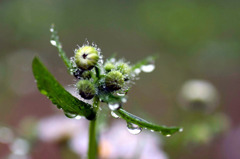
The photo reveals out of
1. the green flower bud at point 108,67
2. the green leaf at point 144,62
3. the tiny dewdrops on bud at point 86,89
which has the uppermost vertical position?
the green leaf at point 144,62

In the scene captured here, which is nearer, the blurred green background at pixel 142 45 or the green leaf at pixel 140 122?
the green leaf at pixel 140 122

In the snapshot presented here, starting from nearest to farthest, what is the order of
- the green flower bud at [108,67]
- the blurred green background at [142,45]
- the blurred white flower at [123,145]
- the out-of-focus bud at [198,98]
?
the green flower bud at [108,67] < the blurred white flower at [123,145] < the out-of-focus bud at [198,98] < the blurred green background at [142,45]

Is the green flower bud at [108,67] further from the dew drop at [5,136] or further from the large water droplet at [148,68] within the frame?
the dew drop at [5,136]

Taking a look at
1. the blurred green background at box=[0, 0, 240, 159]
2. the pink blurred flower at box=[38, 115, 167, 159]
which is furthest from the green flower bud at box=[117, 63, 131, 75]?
the blurred green background at box=[0, 0, 240, 159]

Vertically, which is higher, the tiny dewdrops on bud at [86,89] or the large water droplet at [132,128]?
the tiny dewdrops on bud at [86,89]

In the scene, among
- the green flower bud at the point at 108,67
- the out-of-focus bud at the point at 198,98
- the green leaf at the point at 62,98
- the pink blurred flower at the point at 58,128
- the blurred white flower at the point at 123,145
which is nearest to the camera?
the green leaf at the point at 62,98

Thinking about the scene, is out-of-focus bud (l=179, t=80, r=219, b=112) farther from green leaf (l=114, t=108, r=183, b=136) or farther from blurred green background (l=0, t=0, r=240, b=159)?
green leaf (l=114, t=108, r=183, b=136)

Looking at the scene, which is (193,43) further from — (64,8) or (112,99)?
(112,99)

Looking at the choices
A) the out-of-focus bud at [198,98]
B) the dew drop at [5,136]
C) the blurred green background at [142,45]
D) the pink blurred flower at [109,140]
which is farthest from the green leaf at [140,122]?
the blurred green background at [142,45]

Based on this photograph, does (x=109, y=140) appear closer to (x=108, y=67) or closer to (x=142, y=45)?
(x=108, y=67)
